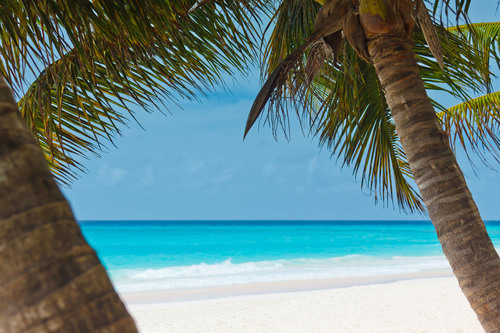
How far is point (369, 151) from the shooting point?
12.1 ft

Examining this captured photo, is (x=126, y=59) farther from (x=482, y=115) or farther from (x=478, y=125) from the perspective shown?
(x=482, y=115)

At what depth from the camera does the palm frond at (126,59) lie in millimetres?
2600

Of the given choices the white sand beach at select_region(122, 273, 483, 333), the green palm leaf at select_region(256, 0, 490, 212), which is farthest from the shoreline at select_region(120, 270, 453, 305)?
the green palm leaf at select_region(256, 0, 490, 212)

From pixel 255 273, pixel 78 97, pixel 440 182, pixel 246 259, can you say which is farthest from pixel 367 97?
pixel 246 259

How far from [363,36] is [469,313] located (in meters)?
5.26

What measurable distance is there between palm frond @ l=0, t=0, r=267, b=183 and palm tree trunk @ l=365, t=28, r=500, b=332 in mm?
1231

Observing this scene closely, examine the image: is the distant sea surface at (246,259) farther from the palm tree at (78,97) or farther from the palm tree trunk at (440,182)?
the palm tree trunk at (440,182)

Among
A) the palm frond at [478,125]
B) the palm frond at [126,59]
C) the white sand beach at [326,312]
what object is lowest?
the white sand beach at [326,312]

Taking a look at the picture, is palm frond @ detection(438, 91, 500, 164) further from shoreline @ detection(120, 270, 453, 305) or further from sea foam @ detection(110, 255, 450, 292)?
sea foam @ detection(110, 255, 450, 292)

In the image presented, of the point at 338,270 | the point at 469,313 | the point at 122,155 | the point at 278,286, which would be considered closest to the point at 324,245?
the point at 338,270

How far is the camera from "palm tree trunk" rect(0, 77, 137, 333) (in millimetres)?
566

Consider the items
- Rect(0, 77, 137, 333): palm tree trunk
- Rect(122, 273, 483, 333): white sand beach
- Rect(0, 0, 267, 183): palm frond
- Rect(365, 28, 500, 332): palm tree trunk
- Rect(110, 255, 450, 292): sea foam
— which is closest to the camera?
Rect(0, 77, 137, 333): palm tree trunk

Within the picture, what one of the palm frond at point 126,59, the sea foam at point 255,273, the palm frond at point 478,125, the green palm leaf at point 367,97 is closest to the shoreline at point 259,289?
the sea foam at point 255,273

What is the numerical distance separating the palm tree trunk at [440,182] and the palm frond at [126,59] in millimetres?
1231
